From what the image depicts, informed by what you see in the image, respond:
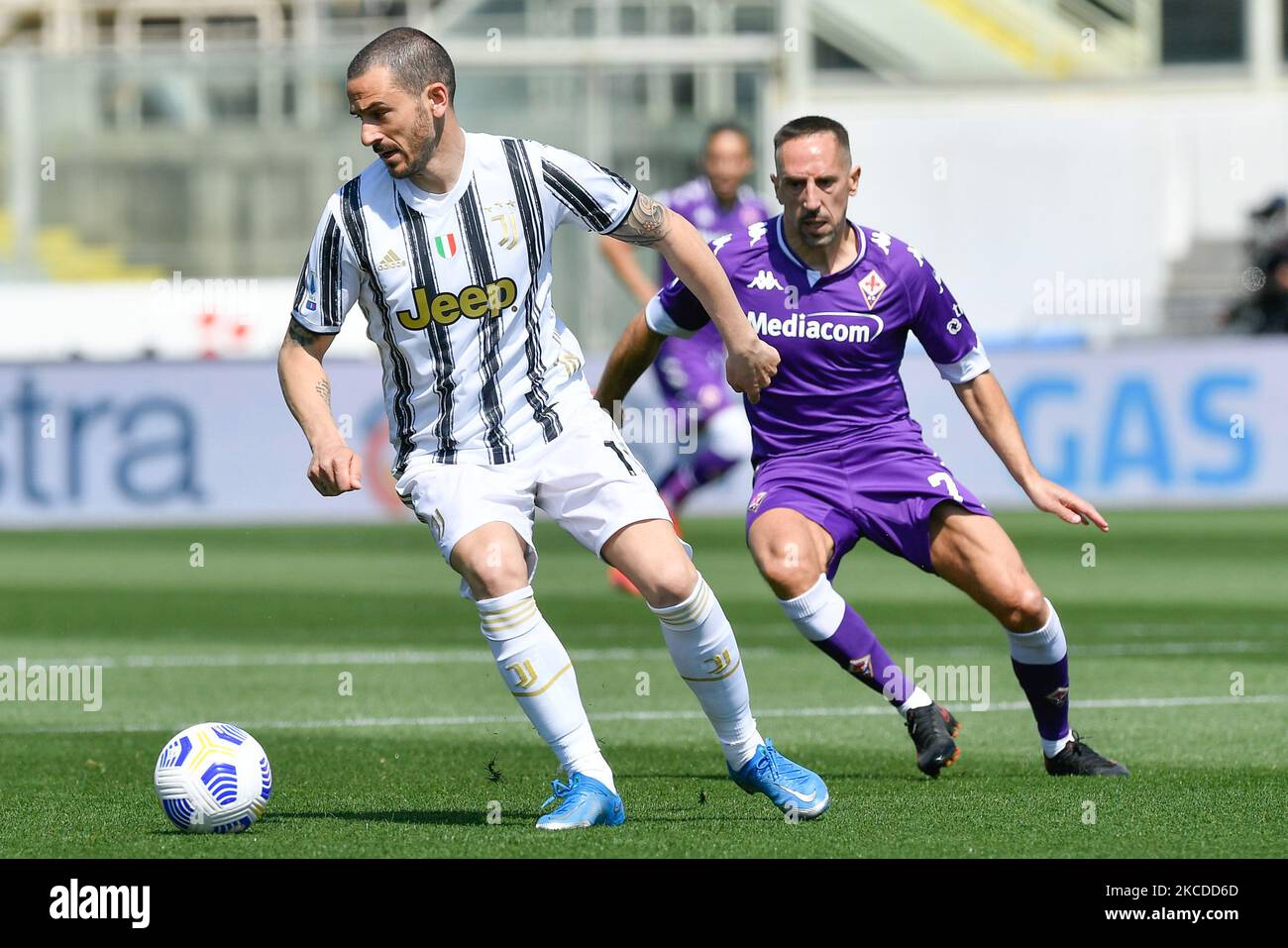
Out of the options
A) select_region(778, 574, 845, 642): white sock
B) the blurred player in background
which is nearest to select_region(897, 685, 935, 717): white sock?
select_region(778, 574, 845, 642): white sock

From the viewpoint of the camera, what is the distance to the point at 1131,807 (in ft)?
18.8

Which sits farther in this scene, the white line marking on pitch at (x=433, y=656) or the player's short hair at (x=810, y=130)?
the white line marking on pitch at (x=433, y=656)

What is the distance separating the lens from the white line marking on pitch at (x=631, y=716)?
310 inches

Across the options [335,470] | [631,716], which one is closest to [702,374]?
[631,716]

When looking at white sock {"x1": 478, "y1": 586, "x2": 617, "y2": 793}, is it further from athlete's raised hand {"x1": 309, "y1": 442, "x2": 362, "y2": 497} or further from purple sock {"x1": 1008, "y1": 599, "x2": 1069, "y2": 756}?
purple sock {"x1": 1008, "y1": 599, "x2": 1069, "y2": 756}

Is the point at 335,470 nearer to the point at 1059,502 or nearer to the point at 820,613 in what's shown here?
the point at 820,613

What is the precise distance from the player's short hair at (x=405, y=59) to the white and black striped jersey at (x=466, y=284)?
0.72 ft

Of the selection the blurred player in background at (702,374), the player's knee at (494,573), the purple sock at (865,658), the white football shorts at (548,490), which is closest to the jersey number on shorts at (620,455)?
the white football shorts at (548,490)

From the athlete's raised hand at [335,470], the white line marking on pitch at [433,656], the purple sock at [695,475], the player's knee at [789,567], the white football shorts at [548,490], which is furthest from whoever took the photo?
the purple sock at [695,475]

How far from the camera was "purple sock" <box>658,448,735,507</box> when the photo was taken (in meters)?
12.2

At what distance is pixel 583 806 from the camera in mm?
5391

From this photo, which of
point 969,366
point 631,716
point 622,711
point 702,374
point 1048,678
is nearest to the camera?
point 1048,678

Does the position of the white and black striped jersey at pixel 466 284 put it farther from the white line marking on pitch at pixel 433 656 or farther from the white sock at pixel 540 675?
the white line marking on pitch at pixel 433 656

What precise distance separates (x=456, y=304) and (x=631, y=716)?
2.93 m
